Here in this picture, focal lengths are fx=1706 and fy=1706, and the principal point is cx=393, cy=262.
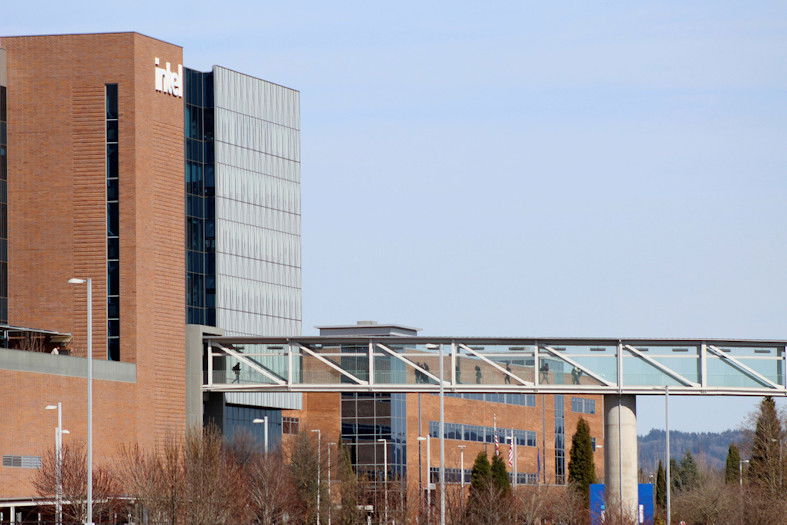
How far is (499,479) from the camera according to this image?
92.7 m

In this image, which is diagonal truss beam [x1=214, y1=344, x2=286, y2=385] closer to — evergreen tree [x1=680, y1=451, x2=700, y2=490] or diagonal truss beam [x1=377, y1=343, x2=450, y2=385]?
diagonal truss beam [x1=377, y1=343, x2=450, y2=385]

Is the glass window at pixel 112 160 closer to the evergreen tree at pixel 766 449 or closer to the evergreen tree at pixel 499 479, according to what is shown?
the evergreen tree at pixel 499 479

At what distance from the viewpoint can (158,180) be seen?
80875mm

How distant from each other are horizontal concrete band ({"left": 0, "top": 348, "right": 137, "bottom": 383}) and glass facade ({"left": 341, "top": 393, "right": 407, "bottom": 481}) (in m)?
50.0

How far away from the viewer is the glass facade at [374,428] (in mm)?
126062

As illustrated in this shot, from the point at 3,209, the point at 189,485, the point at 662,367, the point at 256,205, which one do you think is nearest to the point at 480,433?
the point at 256,205

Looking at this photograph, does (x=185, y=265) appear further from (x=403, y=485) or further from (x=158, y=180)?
(x=403, y=485)

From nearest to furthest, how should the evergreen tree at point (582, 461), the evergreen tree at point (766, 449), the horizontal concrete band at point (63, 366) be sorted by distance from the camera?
the horizontal concrete band at point (63, 366)
the evergreen tree at point (582, 461)
the evergreen tree at point (766, 449)

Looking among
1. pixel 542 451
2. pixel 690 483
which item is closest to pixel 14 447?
pixel 542 451

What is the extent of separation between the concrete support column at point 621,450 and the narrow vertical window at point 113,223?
903 inches

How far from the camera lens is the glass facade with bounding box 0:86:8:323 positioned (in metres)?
79.6

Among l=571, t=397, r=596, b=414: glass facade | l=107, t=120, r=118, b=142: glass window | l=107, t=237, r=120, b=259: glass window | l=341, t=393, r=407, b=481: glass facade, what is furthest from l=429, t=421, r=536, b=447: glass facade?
l=107, t=120, r=118, b=142: glass window

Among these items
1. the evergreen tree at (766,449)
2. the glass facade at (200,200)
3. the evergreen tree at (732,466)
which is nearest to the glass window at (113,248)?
the glass facade at (200,200)

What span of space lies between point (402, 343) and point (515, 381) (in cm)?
559
